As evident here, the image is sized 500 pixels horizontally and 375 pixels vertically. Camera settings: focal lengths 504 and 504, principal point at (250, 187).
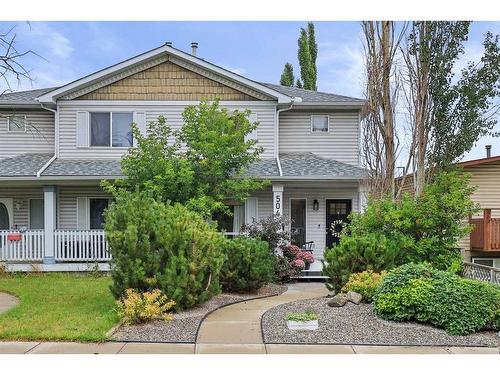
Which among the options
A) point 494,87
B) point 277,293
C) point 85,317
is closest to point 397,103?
point 494,87

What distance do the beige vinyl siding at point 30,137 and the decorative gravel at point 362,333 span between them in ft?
40.4

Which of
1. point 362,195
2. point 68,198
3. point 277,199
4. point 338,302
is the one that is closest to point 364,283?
point 338,302

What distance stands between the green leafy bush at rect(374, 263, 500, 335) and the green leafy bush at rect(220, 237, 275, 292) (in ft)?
11.4

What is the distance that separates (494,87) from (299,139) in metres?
6.60

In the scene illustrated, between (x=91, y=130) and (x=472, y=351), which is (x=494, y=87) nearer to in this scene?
(x=472, y=351)

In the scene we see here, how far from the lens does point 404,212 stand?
11039mm

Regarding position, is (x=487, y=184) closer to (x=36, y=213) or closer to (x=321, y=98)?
(x=321, y=98)

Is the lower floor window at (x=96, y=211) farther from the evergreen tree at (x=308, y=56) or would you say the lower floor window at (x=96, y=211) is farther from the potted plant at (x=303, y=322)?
the evergreen tree at (x=308, y=56)

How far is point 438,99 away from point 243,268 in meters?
8.48

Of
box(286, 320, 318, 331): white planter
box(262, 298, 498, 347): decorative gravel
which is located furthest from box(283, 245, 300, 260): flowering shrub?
box(286, 320, 318, 331): white planter

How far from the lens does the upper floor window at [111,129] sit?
1698cm

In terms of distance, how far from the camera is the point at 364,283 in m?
9.48

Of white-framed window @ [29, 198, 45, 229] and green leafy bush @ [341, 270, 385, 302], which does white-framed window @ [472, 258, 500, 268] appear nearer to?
green leafy bush @ [341, 270, 385, 302]

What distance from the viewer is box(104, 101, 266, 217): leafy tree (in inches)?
505
